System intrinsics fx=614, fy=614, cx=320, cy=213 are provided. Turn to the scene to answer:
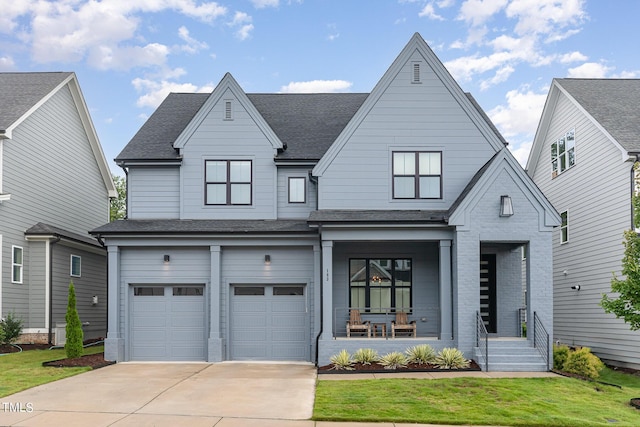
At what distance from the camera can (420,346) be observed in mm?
15523

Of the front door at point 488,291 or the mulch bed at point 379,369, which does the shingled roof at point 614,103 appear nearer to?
the front door at point 488,291

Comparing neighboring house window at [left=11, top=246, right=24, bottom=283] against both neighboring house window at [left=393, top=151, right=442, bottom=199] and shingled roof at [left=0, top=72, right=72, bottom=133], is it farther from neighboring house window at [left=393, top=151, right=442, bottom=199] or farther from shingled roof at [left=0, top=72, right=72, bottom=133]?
neighboring house window at [left=393, top=151, right=442, bottom=199]

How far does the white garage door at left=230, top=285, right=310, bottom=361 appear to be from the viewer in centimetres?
1798

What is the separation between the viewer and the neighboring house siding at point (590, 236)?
17.4 meters

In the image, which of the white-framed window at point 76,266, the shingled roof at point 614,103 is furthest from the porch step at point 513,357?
the white-framed window at point 76,266

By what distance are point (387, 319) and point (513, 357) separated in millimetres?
3967

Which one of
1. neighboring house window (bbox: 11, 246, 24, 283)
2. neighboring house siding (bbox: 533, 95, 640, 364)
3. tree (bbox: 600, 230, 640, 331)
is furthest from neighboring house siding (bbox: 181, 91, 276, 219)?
neighboring house siding (bbox: 533, 95, 640, 364)

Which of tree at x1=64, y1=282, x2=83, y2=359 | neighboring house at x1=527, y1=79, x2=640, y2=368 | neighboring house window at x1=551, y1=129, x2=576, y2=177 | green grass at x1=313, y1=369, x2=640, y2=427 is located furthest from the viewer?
neighboring house window at x1=551, y1=129, x2=576, y2=177

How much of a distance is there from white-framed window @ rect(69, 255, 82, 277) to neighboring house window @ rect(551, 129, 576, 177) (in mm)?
18308

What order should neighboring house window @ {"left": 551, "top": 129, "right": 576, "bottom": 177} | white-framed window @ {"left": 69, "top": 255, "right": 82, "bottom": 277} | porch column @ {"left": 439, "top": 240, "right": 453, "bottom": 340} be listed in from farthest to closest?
white-framed window @ {"left": 69, "top": 255, "right": 82, "bottom": 277}
neighboring house window @ {"left": 551, "top": 129, "right": 576, "bottom": 177}
porch column @ {"left": 439, "top": 240, "right": 453, "bottom": 340}

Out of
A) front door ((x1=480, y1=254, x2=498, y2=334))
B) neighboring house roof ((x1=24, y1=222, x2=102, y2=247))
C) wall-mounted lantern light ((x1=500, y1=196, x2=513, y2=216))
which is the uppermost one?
wall-mounted lantern light ((x1=500, y1=196, x2=513, y2=216))

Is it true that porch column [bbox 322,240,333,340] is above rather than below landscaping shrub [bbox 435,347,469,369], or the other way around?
above

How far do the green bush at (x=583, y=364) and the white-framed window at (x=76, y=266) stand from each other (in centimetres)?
1733

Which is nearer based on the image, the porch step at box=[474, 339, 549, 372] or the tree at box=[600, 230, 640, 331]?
the tree at box=[600, 230, 640, 331]
